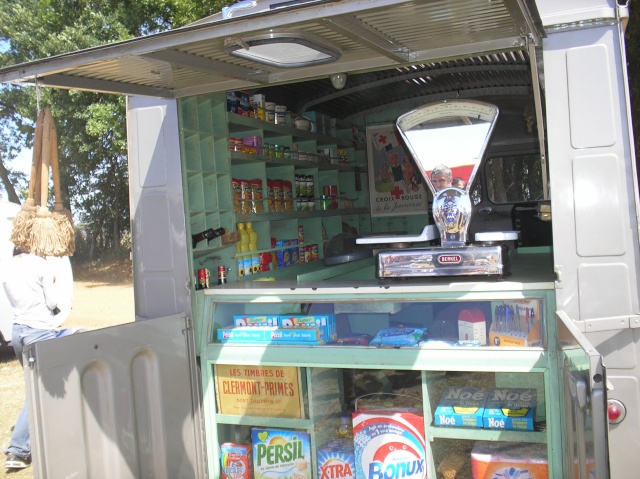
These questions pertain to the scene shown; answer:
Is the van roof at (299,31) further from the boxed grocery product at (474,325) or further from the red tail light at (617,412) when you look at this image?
the red tail light at (617,412)

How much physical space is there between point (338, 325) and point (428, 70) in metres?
3.10

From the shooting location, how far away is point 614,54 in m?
3.11

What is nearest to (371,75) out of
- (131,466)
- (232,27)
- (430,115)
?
(430,115)

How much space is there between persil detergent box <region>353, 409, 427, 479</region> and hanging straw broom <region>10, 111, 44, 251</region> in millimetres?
2141

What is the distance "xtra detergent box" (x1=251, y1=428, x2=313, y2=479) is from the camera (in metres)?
3.93

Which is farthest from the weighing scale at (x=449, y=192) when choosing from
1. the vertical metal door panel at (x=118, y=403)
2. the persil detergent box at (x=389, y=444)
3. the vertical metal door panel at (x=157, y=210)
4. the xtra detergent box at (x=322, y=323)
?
the vertical metal door panel at (x=118, y=403)

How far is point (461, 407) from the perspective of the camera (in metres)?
3.53

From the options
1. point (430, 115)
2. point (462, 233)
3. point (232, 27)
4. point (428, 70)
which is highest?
point (428, 70)

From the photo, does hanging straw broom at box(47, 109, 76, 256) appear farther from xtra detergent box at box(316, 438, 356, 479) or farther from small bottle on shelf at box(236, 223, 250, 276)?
xtra detergent box at box(316, 438, 356, 479)

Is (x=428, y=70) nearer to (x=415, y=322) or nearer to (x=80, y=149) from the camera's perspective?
(x=415, y=322)

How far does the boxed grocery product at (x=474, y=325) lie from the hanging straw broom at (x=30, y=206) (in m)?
2.42

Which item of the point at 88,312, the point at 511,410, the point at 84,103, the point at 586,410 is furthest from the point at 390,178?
the point at 84,103

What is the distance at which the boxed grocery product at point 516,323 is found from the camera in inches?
132

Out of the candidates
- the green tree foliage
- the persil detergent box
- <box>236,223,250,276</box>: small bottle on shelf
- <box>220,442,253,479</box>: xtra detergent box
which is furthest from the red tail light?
the green tree foliage
